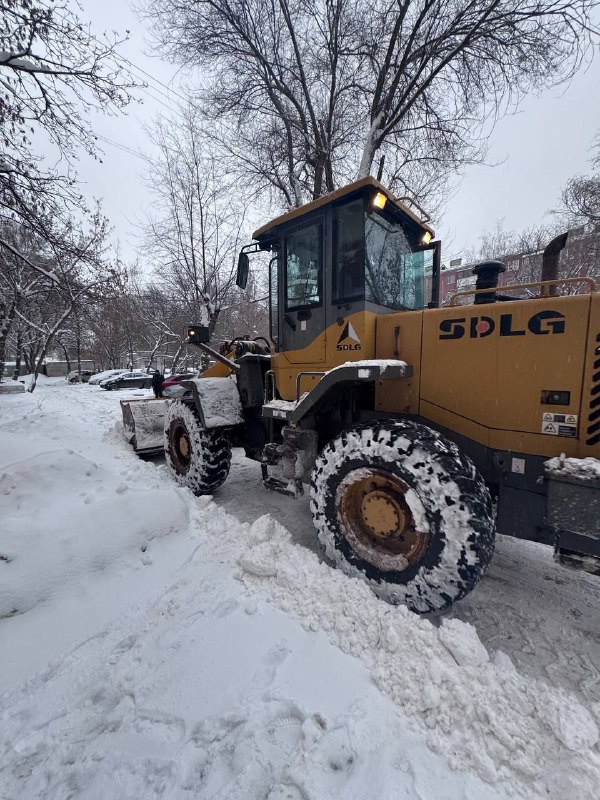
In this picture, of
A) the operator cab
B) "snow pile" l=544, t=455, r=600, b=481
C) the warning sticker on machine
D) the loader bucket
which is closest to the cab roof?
the operator cab

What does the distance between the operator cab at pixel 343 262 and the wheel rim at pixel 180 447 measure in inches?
76.4

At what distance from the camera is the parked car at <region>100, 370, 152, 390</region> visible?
78.5 ft

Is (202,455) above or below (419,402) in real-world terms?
below

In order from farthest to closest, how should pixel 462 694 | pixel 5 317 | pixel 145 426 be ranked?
pixel 5 317
pixel 145 426
pixel 462 694

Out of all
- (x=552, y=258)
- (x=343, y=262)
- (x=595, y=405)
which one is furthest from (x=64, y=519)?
(x=552, y=258)

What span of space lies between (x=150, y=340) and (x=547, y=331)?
34.3 metres

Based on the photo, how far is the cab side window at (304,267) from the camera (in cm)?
352

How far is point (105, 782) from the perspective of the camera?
4.76 feet

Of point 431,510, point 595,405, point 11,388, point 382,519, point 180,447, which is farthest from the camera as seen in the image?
point 11,388

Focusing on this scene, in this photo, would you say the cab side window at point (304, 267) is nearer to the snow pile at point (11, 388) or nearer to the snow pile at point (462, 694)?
the snow pile at point (462, 694)

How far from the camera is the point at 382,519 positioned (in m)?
2.61

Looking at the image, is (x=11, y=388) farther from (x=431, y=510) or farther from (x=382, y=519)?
(x=431, y=510)

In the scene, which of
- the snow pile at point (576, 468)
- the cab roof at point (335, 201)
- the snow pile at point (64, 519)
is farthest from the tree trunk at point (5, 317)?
the snow pile at point (576, 468)

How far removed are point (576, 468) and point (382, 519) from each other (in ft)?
4.06
